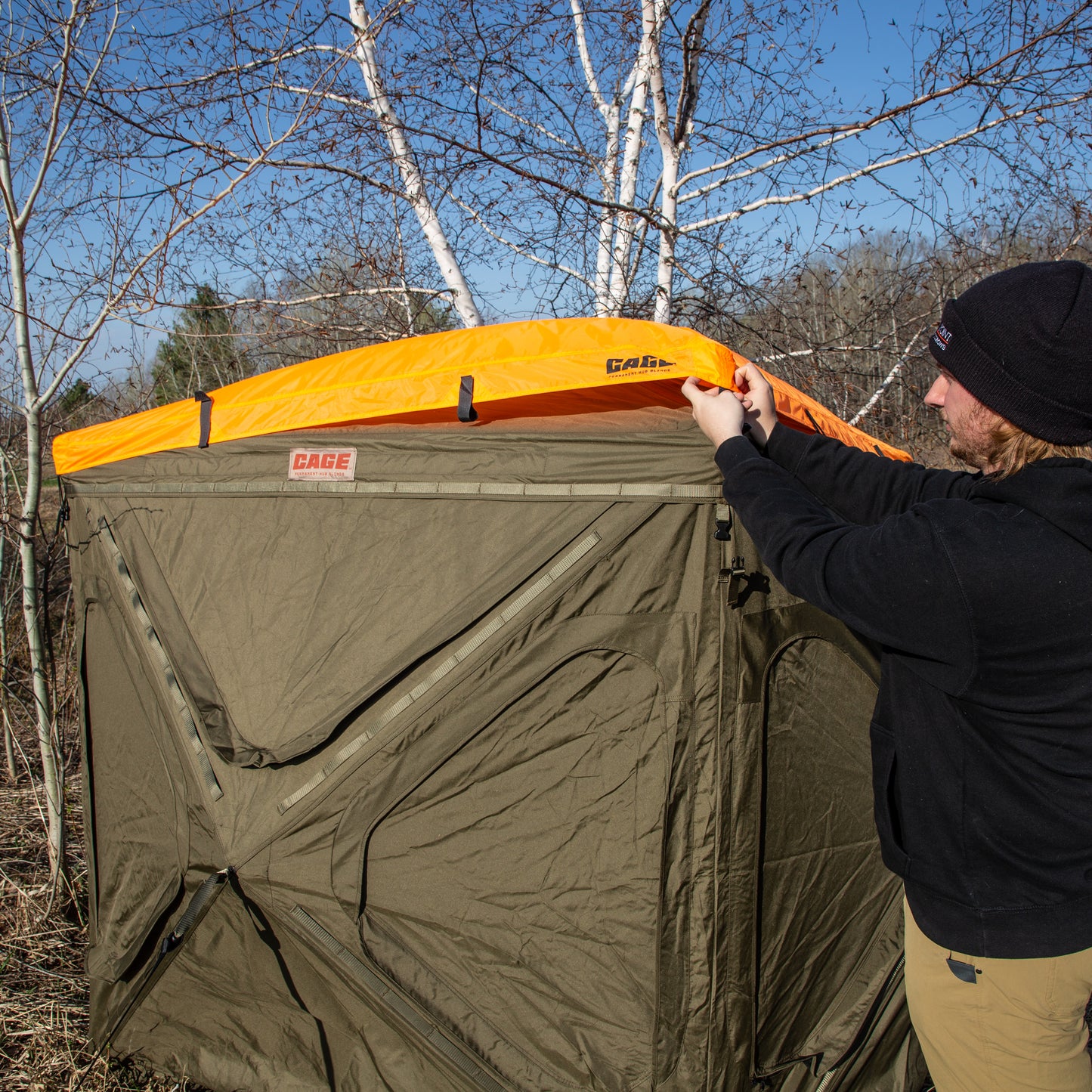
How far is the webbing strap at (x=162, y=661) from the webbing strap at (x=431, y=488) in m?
→ 0.19

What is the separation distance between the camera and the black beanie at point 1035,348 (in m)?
1.29

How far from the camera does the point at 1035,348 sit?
1301 millimetres

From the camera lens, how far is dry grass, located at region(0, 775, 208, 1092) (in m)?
2.55

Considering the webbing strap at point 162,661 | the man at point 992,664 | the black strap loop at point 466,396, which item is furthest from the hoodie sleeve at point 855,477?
the webbing strap at point 162,661

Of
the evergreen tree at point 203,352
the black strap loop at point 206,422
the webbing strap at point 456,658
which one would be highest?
the evergreen tree at point 203,352

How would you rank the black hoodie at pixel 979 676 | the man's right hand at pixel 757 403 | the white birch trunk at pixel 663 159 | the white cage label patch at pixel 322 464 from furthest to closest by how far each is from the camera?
1. the white birch trunk at pixel 663 159
2. the white cage label patch at pixel 322 464
3. the man's right hand at pixel 757 403
4. the black hoodie at pixel 979 676

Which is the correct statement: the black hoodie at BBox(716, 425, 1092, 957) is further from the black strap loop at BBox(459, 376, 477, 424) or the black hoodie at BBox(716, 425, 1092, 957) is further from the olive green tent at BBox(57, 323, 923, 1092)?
the black strap loop at BBox(459, 376, 477, 424)

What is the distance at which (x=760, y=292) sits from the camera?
5.14 m

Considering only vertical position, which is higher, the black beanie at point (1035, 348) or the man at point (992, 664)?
the black beanie at point (1035, 348)

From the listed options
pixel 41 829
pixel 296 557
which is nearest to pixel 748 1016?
pixel 296 557

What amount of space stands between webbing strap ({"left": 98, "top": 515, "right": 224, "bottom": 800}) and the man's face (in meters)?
2.09

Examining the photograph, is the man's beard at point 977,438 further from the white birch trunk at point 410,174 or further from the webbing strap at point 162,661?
the white birch trunk at point 410,174

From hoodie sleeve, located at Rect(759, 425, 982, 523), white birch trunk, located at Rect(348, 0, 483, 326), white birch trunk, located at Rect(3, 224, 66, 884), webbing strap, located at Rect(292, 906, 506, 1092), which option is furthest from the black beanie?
white birch trunk, located at Rect(348, 0, 483, 326)

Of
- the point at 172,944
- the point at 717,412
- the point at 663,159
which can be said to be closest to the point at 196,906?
the point at 172,944
